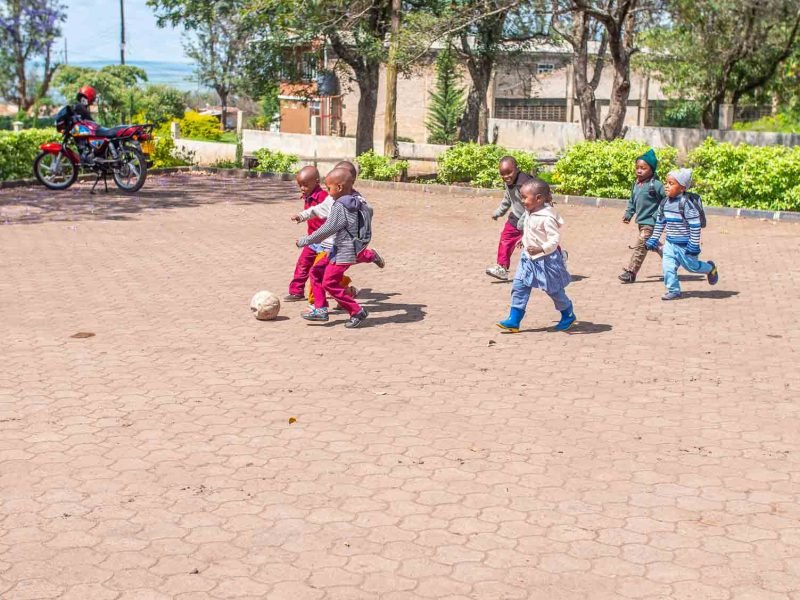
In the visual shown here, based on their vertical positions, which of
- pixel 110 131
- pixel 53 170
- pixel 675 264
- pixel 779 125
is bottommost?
pixel 675 264

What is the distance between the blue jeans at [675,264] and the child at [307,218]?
339 centimetres

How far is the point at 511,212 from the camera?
1133cm

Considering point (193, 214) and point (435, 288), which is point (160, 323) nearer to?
point (435, 288)

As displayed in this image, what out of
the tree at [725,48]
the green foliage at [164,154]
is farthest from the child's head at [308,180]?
the green foliage at [164,154]

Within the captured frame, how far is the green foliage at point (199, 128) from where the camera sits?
41062mm

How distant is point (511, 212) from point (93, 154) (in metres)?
10.9

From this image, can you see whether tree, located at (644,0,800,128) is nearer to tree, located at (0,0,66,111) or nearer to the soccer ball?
the soccer ball

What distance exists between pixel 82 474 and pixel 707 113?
28056 millimetres

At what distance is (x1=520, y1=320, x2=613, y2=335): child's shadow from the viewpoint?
30.5 ft

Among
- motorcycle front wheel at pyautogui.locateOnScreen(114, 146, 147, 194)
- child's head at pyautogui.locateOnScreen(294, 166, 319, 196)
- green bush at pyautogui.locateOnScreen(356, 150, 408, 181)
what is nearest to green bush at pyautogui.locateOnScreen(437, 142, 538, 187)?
green bush at pyautogui.locateOnScreen(356, 150, 408, 181)

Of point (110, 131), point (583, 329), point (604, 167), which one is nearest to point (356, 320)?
point (583, 329)

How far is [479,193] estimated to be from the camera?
2106cm

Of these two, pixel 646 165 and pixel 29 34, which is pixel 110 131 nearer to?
pixel 646 165

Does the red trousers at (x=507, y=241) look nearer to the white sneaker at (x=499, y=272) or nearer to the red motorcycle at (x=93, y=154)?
the white sneaker at (x=499, y=272)
